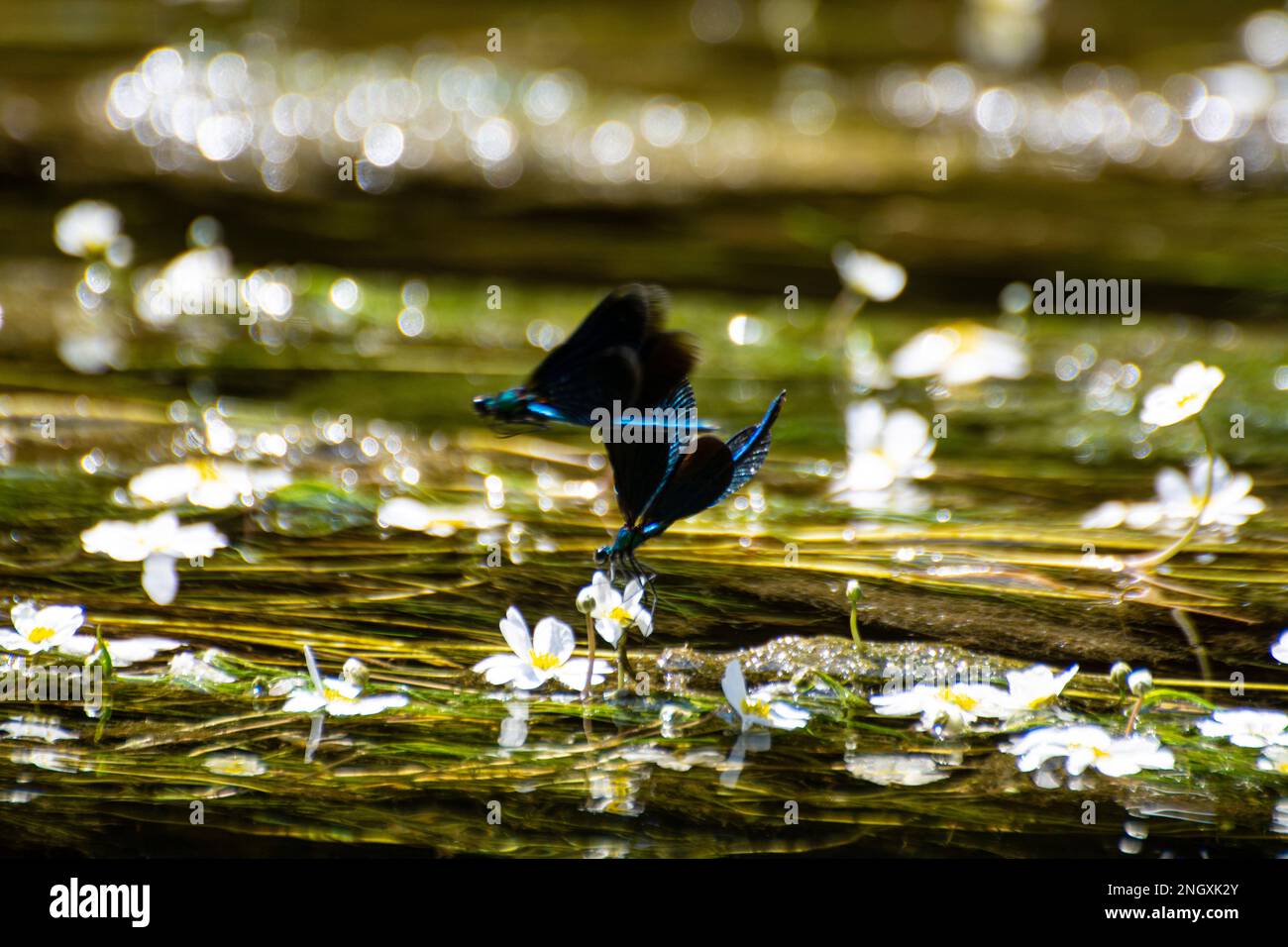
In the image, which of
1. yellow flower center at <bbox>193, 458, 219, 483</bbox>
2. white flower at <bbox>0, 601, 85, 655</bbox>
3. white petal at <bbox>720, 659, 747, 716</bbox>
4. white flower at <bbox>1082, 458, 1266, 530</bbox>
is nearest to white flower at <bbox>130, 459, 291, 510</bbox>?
yellow flower center at <bbox>193, 458, 219, 483</bbox>

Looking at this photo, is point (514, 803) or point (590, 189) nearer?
point (514, 803)

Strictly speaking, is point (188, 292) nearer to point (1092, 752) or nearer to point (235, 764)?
point (235, 764)

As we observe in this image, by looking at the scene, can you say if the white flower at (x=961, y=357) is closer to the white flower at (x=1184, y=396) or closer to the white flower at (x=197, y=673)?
the white flower at (x=1184, y=396)

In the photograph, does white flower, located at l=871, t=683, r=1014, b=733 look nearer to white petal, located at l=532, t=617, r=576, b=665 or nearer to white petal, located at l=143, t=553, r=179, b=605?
white petal, located at l=532, t=617, r=576, b=665

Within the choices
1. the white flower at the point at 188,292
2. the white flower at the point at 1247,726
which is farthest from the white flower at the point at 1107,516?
the white flower at the point at 188,292

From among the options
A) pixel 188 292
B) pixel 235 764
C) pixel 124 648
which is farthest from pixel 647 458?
pixel 188 292
